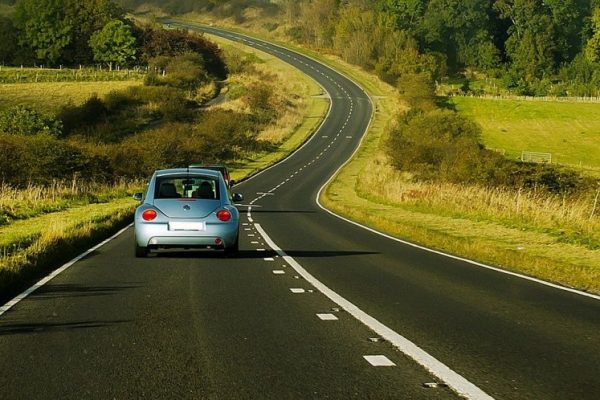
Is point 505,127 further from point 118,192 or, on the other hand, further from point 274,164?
point 118,192

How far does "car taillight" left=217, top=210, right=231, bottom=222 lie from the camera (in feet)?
50.2

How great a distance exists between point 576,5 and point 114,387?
156991 millimetres

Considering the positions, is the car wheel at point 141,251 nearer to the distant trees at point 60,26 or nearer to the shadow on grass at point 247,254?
the shadow on grass at point 247,254

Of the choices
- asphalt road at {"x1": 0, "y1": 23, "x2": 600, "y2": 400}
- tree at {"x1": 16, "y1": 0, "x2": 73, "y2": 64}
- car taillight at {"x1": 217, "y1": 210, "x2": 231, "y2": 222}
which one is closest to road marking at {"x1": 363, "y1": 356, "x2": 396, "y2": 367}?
asphalt road at {"x1": 0, "y1": 23, "x2": 600, "y2": 400}

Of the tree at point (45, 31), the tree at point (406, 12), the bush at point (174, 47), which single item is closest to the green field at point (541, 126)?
the bush at point (174, 47)

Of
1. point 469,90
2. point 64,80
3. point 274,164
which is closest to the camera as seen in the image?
point 274,164

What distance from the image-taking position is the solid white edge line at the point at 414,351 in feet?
20.1

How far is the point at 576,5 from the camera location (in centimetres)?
14988

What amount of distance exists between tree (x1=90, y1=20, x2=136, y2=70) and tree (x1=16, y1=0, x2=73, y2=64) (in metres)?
4.40

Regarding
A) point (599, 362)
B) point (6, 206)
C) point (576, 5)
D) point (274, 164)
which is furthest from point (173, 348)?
point (576, 5)

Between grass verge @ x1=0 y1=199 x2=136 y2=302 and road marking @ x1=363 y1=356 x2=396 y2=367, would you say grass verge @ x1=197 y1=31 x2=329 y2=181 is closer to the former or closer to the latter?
grass verge @ x1=0 y1=199 x2=136 y2=302

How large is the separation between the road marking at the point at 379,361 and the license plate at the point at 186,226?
27.1 feet

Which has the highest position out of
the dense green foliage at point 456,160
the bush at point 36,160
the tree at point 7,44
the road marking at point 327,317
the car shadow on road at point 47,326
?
the tree at point 7,44

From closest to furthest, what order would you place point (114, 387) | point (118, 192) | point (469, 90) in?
point (114, 387) → point (118, 192) → point (469, 90)
